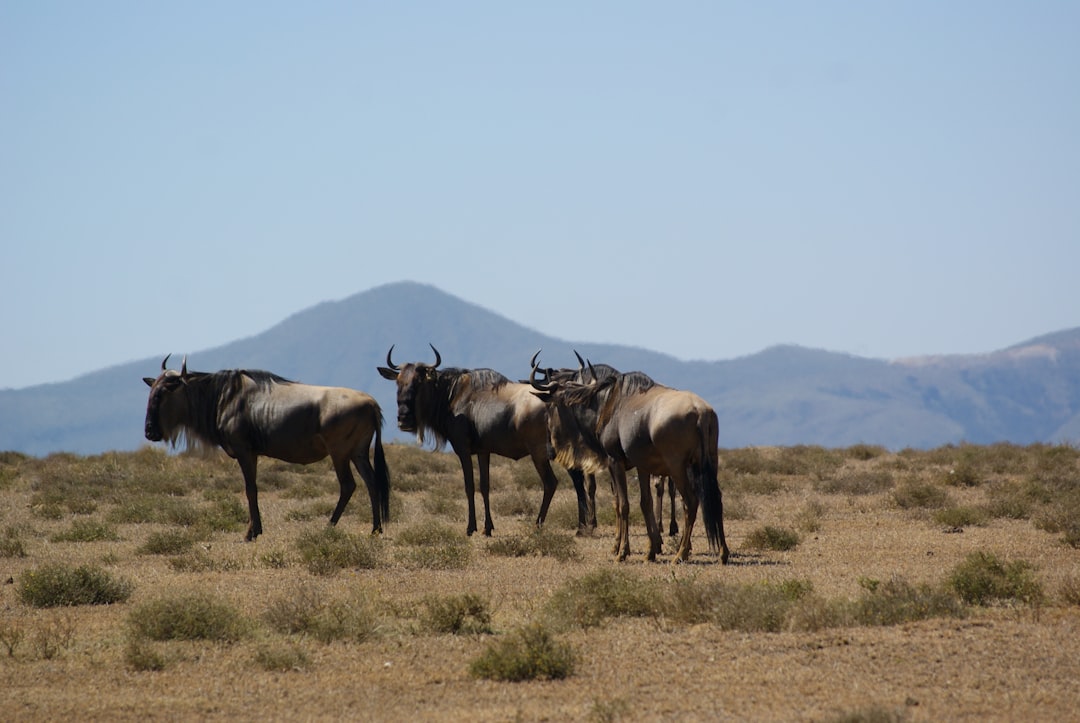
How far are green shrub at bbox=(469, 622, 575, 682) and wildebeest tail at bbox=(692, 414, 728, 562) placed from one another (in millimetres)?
5561

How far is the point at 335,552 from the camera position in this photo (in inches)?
585

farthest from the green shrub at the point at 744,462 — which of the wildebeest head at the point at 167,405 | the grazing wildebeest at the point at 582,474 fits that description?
the wildebeest head at the point at 167,405

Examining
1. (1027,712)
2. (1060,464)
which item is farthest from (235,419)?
(1060,464)

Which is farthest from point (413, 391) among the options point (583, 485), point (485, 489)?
point (583, 485)

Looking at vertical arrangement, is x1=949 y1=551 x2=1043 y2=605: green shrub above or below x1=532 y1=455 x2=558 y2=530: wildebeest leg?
below

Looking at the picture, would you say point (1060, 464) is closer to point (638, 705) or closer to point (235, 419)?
point (235, 419)

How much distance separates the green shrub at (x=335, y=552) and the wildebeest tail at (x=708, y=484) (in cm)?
377

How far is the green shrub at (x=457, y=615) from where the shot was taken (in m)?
10.9

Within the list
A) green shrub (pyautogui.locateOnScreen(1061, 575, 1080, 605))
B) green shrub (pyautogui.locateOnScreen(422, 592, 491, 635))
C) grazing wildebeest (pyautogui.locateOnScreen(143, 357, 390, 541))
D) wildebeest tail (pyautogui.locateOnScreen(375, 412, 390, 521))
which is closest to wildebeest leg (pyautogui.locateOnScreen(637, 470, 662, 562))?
green shrub (pyautogui.locateOnScreen(422, 592, 491, 635))

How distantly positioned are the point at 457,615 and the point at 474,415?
8.73 meters

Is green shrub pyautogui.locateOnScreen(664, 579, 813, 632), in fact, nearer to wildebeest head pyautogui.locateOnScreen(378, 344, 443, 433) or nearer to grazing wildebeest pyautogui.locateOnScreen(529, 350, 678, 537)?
grazing wildebeest pyautogui.locateOnScreen(529, 350, 678, 537)

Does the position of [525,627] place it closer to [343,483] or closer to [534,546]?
[534,546]

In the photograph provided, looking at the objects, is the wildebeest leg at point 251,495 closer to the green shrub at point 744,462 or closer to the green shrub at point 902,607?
the green shrub at point 902,607

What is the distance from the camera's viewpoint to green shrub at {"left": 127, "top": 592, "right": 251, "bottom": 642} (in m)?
10.8
